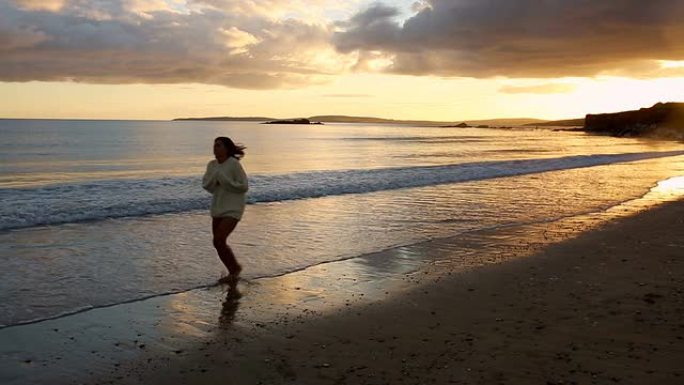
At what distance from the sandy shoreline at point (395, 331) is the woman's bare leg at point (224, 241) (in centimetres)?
61

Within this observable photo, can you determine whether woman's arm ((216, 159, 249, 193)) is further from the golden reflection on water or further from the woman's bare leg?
the golden reflection on water

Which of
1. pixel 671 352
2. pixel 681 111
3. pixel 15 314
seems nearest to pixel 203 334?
pixel 15 314

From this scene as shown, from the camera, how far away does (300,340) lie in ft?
17.0

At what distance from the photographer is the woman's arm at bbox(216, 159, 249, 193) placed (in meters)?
7.49

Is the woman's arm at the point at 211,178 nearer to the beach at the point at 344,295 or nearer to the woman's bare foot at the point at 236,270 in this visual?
the woman's bare foot at the point at 236,270

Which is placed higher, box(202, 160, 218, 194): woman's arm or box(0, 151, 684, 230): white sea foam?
box(202, 160, 218, 194): woman's arm

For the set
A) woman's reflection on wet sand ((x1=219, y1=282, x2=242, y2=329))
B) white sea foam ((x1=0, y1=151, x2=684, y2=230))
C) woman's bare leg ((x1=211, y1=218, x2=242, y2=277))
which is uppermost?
woman's bare leg ((x1=211, y1=218, x2=242, y2=277))

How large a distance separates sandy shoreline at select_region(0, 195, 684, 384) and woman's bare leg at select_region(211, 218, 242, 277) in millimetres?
613

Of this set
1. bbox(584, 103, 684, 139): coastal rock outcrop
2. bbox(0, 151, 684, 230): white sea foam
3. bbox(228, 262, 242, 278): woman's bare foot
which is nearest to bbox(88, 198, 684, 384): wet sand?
bbox(228, 262, 242, 278): woman's bare foot

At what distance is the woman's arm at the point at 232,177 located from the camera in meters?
7.49

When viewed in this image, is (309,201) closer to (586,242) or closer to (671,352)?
(586,242)

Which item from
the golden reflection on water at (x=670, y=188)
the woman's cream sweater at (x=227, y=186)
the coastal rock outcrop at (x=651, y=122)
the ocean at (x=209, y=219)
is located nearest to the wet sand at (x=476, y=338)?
the woman's cream sweater at (x=227, y=186)

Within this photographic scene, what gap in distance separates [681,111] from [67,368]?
117m

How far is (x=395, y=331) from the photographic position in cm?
539
